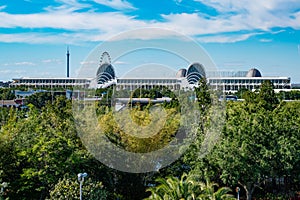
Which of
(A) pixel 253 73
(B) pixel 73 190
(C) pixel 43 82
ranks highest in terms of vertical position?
(A) pixel 253 73

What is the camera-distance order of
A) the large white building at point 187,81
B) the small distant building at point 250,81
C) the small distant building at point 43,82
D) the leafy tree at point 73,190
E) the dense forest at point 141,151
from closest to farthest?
the leafy tree at point 73,190
the dense forest at point 141,151
the large white building at point 187,81
the small distant building at point 250,81
the small distant building at point 43,82

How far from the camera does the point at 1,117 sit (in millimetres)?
20016

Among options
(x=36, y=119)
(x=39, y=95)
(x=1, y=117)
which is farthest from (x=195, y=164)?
(x=39, y=95)

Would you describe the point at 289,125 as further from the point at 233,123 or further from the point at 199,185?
the point at 199,185

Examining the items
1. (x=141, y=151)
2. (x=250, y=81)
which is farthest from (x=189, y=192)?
(x=250, y=81)

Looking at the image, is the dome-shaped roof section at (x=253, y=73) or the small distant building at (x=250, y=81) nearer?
the small distant building at (x=250, y=81)

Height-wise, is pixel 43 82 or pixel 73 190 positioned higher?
pixel 43 82

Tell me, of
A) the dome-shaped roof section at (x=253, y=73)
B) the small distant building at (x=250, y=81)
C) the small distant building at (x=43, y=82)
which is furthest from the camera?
the small distant building at (x=43, y=82)

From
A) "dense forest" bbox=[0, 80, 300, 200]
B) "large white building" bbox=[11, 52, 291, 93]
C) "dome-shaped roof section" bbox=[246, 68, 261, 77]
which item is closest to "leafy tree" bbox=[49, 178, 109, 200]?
"dense forest" bbox=[0, 80, 300, 200]

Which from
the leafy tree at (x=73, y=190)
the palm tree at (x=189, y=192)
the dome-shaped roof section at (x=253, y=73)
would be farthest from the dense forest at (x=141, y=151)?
the dome-shaped roof section at (x=253, y=73)

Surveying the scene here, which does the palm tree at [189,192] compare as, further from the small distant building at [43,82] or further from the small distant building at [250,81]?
the small distant building at [43,82]

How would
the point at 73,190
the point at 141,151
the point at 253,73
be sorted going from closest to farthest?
1. the point at 73,190
2. the point at 141,151
3. the point at 253,73

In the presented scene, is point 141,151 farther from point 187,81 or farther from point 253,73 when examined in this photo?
point 253,73

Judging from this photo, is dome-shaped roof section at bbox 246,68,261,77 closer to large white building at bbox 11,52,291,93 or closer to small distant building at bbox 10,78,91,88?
large white building at bbox 11,52,291,93
